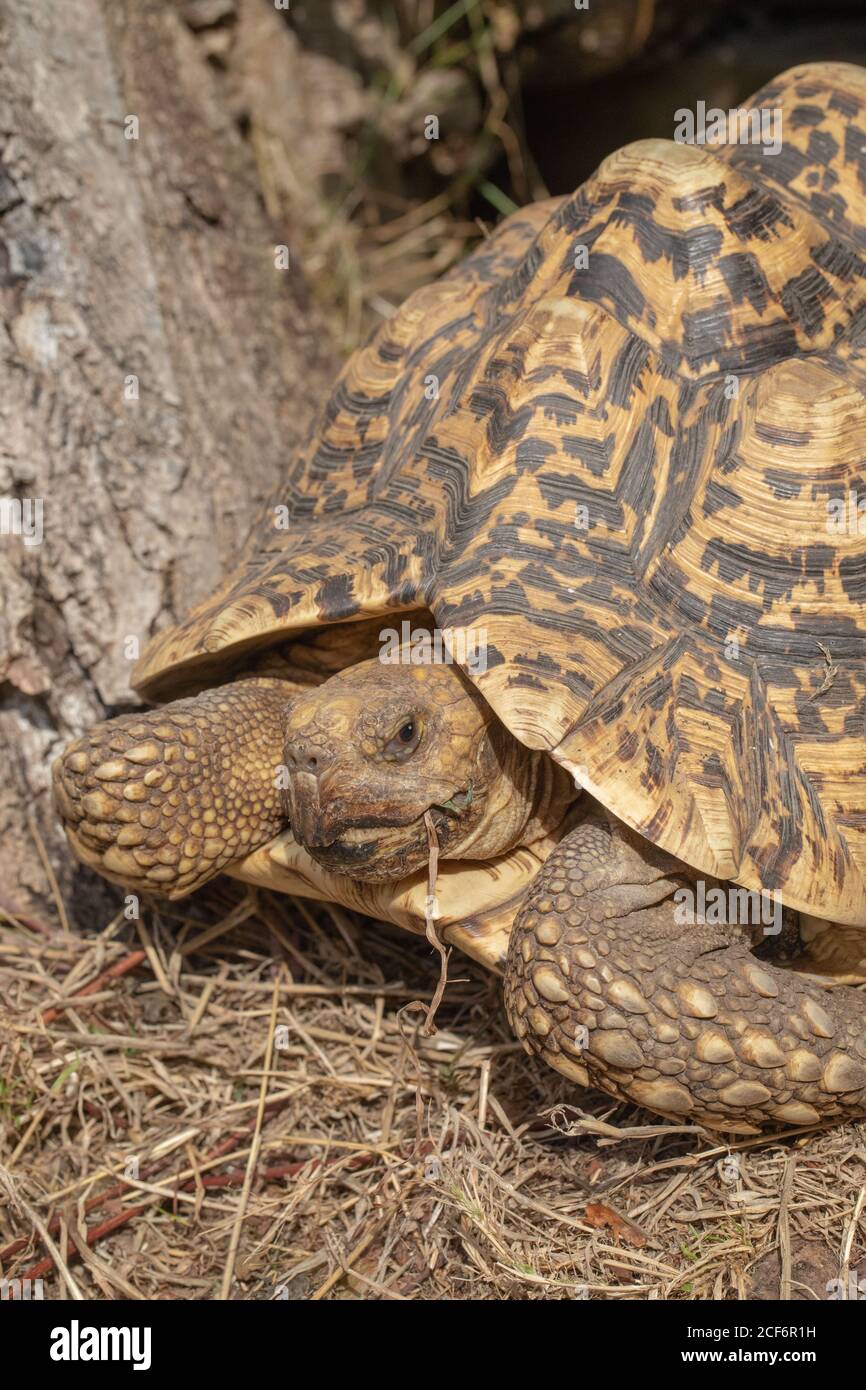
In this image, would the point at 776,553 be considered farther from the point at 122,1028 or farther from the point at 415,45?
the point at 415,45

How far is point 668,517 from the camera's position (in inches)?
102

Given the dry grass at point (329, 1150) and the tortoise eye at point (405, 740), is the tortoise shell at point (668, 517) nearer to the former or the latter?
the tortoise eye at point (405, 740)

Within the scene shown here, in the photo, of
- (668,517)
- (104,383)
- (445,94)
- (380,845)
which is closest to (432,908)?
(380,845)

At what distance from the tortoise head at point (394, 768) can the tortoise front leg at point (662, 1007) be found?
0.22 m

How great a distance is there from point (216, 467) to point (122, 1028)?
159 cm

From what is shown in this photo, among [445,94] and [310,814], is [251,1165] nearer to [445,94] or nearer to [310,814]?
[310,814]

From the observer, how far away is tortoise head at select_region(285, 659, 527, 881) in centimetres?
246

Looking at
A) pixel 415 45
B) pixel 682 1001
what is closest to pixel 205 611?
pixel 682 1001

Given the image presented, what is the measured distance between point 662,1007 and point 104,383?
2.23 m

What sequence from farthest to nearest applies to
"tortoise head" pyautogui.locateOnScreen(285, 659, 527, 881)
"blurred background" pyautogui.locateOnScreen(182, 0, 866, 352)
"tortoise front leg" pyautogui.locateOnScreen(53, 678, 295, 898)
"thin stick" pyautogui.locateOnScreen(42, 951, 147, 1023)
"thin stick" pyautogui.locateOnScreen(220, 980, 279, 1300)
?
"blurred background" pyautogui.locateOnScreen(182, 0, 866, 352) → "thin stick" pyautogui.locateOnScreen(42, 951, 147, 1023) → "tortoise front leg" pyautogui.locateOnScreen(53, 678, 295, 898) → "thin stick" pyautogui.locateOnScreen(220, 980, 279, 1300) → "tortoise head" pyautogui.locateOnScreen(285, 659, 527, 881)

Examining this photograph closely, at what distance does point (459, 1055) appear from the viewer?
9.50 feet

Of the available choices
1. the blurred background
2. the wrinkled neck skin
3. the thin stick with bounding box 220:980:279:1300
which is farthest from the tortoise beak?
the blurred background

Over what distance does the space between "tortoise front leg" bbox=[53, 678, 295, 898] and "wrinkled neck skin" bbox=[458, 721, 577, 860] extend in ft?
1.69

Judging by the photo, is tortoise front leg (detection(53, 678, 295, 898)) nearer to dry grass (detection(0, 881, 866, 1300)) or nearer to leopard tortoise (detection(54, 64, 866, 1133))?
leopard tortoise (detection(54, 64, 866, 1133))
